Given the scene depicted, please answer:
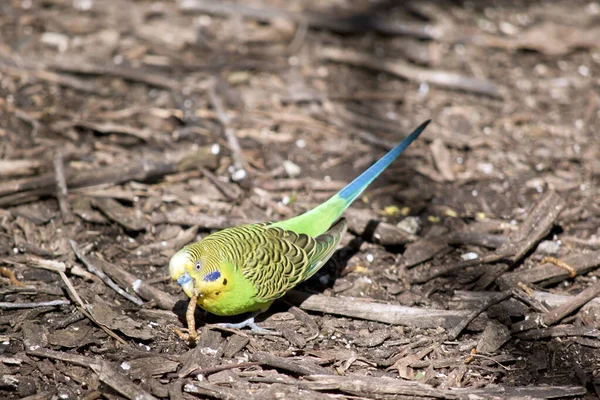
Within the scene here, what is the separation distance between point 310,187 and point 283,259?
5.42 ft

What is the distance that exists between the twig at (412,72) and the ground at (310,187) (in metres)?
0.03

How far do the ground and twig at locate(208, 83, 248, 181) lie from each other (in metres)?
0.03

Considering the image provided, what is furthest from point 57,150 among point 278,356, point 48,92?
point 278,356

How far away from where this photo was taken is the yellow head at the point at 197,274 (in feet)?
13.6

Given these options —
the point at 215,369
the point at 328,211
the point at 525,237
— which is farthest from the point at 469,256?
the point at 215,369

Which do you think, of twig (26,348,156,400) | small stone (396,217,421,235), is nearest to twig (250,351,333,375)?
twig (26,348,156,400)

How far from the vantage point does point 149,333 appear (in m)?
4.52

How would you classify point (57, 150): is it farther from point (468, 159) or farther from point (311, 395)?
point (468, 159)

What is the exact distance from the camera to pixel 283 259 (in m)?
4.68

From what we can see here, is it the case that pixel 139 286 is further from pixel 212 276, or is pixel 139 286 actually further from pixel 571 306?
pixel 571 306

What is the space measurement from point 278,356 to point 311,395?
43 cm

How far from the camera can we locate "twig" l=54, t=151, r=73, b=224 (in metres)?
5.48

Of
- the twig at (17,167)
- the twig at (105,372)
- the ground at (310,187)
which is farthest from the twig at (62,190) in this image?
the twig at (105,372)

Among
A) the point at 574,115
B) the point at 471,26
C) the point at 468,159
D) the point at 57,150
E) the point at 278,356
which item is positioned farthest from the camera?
the point at 471,26
